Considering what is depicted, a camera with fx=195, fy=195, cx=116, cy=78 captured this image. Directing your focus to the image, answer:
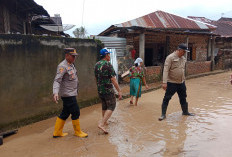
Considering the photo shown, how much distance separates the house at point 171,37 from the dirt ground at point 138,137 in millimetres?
6415

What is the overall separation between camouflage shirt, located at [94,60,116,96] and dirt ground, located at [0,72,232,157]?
0.90 m

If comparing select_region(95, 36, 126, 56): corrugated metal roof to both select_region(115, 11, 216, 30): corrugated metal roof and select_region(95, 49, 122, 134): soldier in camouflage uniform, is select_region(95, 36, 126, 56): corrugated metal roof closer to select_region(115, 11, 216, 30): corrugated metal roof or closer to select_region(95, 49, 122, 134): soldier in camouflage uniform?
select_region(115, 11, 216, 30): corrugated metal roof

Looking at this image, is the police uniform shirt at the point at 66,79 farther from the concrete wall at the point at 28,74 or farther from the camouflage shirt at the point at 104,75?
the concrete wall at the point at 28,74

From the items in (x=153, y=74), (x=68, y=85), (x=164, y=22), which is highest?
(x=164, y=22)

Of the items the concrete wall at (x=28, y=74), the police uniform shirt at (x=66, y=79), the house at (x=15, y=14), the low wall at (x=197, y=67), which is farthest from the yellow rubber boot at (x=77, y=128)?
the low wall at (x=197, y=67)

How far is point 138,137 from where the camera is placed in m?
3.78

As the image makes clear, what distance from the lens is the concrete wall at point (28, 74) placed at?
4.13m

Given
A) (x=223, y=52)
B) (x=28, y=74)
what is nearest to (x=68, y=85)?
(x=28, y=74)

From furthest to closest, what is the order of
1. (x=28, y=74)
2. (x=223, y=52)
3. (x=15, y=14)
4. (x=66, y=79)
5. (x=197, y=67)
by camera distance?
(x=223, y=52) < (x=197, y=67) < (x=15, y=14) < (x=28, y=74) < (x=66, y=79)

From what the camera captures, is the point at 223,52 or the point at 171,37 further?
the point at 223,52

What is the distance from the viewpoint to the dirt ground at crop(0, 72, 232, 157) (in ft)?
10.5

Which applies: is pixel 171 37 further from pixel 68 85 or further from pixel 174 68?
pixel 68 85

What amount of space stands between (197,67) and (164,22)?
385cm

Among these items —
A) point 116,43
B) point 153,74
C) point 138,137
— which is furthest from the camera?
point 153,74
